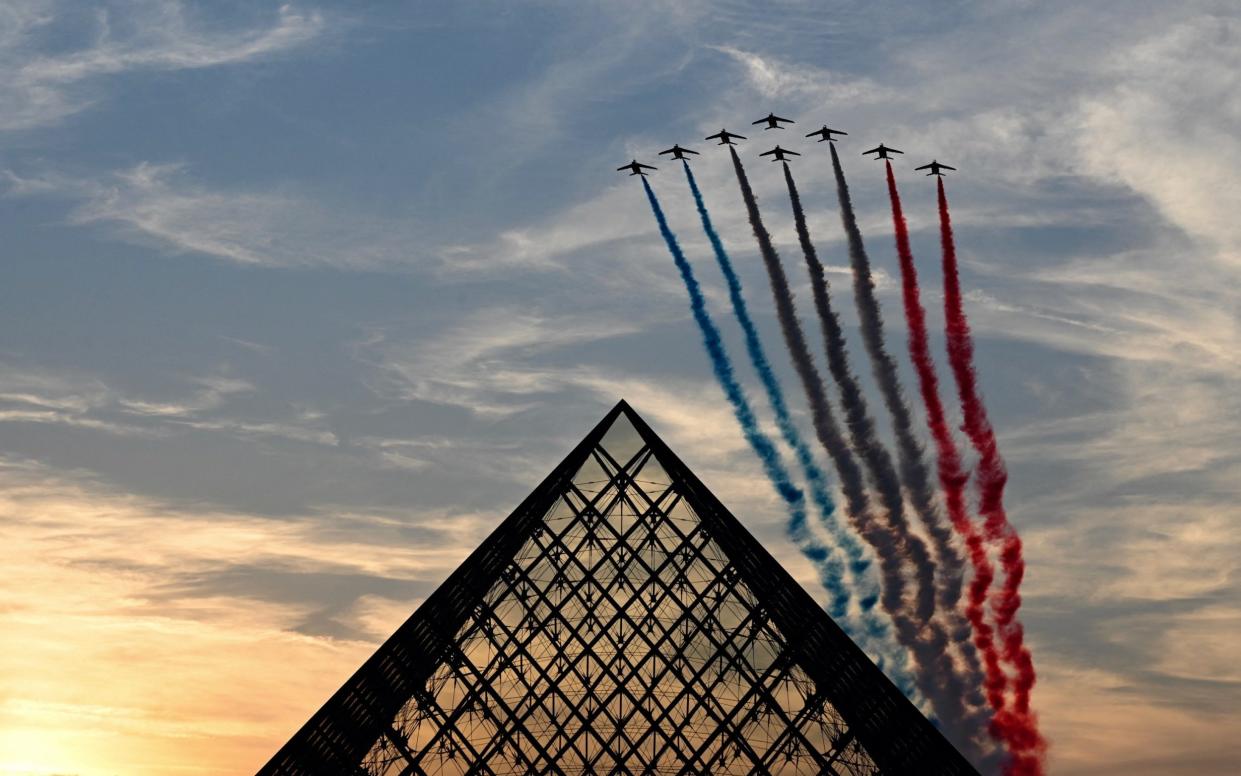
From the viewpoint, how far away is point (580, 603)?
212 feet

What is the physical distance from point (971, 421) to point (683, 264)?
1307 centimetres

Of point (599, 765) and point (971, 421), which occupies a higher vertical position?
point (971, 421)

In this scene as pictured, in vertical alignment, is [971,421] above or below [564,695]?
above

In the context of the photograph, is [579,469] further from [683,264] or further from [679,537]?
[683,264]

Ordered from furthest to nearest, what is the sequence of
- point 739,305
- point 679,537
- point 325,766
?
point 739,305
point 679,537
point 325,766

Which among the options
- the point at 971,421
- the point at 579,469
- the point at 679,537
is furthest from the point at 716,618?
the point at 971,421

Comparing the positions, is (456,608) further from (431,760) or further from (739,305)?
(739,305)

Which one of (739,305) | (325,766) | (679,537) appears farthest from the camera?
(739,305)

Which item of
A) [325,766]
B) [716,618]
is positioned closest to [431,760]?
[325,766]

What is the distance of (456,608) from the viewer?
206 ft

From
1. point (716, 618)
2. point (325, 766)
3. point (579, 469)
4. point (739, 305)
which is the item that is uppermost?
point (739, 305)

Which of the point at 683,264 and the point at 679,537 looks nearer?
the point at 679,537

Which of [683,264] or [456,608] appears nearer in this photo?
[456,608]

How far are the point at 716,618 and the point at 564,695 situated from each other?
584 cm
